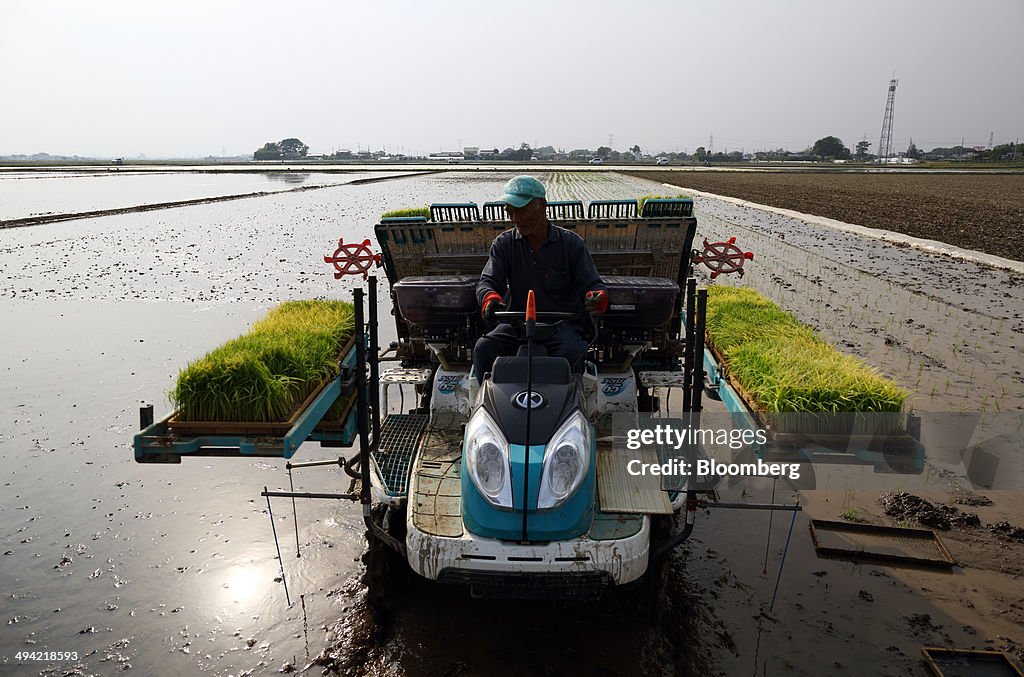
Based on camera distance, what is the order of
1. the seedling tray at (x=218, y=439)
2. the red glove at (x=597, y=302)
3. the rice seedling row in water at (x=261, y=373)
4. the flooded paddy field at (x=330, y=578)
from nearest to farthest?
the flooded paddy field at (x=330, y=578) < the red glove at (x=597, y=302) < the seedling tray at (x=218, y=439) < the rice seedling row in water at (x=261, y=373)

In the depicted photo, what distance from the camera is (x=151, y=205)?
2925cm

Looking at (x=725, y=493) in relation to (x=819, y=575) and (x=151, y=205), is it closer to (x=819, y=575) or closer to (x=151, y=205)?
(x=819, y=575)

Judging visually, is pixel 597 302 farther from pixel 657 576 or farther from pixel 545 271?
pixel 657 576

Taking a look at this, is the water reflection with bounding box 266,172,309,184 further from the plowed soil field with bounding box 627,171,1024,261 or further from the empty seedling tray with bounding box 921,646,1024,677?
the empty seedling tray with bounding box 921,646,1024,677

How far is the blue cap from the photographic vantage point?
3680 mm

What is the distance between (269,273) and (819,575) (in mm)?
12269

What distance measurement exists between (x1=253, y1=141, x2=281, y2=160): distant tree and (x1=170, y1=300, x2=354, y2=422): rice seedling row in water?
16144cm

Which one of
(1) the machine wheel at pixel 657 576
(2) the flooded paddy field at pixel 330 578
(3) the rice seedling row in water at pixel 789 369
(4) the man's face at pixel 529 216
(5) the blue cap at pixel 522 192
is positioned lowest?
(2) the flooded paddy field at pixel 330 578

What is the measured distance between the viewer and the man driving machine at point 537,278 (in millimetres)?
3809

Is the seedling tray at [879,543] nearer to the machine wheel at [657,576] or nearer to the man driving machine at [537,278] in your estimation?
the machine wheel at [657,576]

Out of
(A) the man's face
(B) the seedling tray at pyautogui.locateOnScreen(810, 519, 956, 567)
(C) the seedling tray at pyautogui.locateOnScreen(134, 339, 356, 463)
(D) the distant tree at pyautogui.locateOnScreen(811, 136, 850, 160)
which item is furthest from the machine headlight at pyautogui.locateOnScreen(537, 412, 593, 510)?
(D) the distant tree at pyautogui.locateOnScreen(811, 136, 850, 160)

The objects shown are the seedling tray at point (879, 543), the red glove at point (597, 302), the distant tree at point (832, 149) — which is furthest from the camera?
the distant tree at point (832, 149)

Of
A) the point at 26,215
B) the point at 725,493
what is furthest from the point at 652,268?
the point at 26,215

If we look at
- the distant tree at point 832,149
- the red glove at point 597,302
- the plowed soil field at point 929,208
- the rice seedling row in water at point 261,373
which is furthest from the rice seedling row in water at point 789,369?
the distant tree at point 832,149
